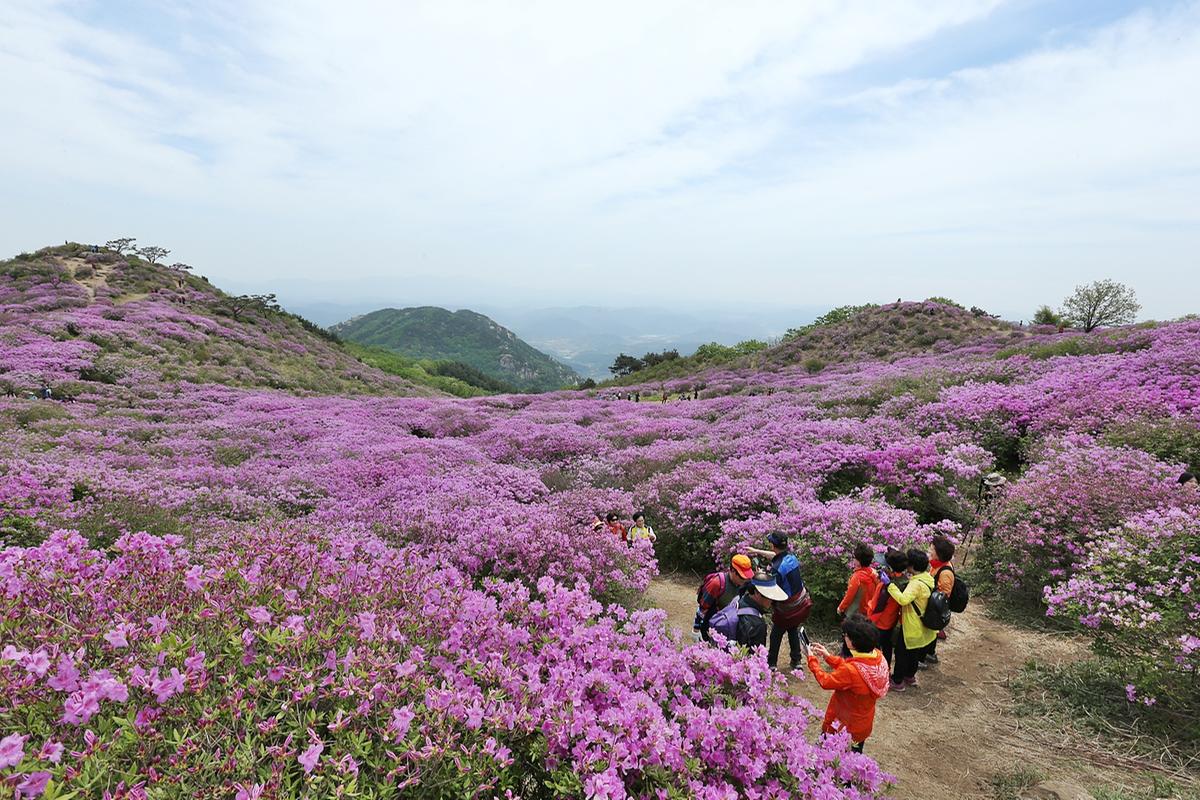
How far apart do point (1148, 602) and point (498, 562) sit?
7410mm

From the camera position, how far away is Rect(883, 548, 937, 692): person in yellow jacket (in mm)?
6410

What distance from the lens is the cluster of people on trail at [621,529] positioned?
28.8ft

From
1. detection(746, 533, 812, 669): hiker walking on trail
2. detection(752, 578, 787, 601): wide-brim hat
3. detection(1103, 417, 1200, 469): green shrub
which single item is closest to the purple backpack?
detection(752, 578, 787, 601): wide-brim hat

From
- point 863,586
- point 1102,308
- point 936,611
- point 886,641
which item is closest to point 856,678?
point 863,586

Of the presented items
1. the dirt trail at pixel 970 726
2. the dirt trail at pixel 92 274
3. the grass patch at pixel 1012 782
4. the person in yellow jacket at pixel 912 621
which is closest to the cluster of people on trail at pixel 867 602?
the person in yellow jacket at pixel 912 621

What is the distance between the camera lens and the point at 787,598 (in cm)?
659

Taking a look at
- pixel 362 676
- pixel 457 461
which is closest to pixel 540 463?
pixel 457 461

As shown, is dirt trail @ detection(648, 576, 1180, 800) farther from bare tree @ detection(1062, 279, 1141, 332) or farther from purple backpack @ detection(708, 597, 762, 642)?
bare tree @ detection(1062, 279, 1141, 332)

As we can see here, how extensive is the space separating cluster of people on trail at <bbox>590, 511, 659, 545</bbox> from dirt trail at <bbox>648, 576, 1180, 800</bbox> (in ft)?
5.42

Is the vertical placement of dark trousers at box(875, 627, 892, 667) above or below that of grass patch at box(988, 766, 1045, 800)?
above

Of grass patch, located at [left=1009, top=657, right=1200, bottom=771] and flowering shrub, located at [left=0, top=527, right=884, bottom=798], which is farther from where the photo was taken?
grass patch, located at [left=1009, top=657, right=1200, bottom=771]

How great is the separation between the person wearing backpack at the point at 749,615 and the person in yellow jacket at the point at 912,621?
5.07ft

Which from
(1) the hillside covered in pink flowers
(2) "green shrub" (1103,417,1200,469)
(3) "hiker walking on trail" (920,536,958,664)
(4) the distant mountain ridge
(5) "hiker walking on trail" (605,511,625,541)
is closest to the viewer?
(1) the hillside covered in pink flowers

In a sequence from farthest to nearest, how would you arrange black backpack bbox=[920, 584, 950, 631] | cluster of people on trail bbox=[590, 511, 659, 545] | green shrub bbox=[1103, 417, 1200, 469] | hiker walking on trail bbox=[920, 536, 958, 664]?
green shrub bbox=[1103, 417, 1200, 469], cluster of people on trail bbox=[590, 511, 659, 545], hiker walking on trail bbox=[920, 536, 958, 664], black backpack bbox=[920, 584, 950, 631]
